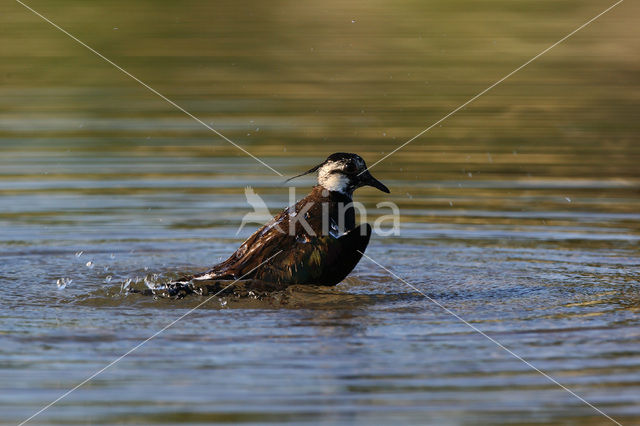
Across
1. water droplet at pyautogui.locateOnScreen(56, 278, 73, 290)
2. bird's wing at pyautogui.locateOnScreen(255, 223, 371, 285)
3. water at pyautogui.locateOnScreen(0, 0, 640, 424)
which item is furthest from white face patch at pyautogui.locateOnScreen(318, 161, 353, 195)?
water droplet at pyautogui.locateOnScreen(56, 278, 73, 290)

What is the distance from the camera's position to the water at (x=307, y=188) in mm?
6453

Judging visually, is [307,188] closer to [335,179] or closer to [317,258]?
[335,179]

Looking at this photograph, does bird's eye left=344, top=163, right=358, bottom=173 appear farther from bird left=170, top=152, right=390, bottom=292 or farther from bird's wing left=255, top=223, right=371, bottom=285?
bird's wing left=255, top=223, right=371, bottom=285

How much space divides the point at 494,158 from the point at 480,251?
379 centimetres

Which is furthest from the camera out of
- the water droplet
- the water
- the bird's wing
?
the water droplet

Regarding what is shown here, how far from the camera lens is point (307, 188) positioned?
1316 centimetres

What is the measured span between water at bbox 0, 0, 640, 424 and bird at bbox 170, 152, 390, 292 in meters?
0.20

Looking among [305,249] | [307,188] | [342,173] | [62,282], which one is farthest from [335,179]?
[307,188]

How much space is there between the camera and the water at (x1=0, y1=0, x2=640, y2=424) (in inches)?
254

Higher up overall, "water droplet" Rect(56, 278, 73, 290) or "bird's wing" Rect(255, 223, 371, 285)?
"bird's wing" Rect(255, 223, 371, 285)

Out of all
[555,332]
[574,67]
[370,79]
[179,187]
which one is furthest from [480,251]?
[574,67]

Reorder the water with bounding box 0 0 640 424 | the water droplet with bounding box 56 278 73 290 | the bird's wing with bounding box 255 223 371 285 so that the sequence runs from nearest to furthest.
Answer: the water with bounding box 0 0 640 424, the bird's wing with bounding box 255 223 371 285, the water droplet with bounding box 56 278 73 290

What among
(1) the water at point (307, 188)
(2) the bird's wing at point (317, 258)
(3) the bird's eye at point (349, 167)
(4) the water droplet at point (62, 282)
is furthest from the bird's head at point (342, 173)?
(4) the water droplet at point (62, 282)

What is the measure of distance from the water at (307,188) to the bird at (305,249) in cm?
20
